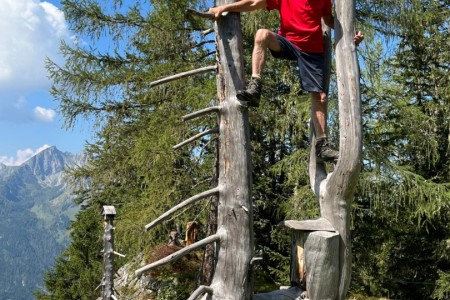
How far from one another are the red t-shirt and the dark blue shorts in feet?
0.14

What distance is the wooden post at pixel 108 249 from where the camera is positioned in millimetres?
7699

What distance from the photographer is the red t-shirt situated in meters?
3.70

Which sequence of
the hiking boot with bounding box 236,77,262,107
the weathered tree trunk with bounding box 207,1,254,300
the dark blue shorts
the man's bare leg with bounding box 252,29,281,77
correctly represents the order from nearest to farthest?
the weathered tree trunk with bounding box 207,1,254,300, the hiking boot with bounding box 236,77,262,107, the man's bare leg with bounding box 252,29,281,77, the dark blue shorts

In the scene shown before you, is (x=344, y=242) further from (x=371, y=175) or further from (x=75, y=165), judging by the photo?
(x=75, y=165)

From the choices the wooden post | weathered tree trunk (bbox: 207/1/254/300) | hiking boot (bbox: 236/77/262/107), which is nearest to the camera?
weathered tree trunk (bbox: 207/1/254/300)

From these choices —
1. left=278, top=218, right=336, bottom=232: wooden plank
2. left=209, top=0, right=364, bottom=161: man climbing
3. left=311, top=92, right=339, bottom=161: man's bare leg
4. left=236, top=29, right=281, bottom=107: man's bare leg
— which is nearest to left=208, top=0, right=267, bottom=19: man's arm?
left=209, top=0, right=364, bottom=161: man climbing

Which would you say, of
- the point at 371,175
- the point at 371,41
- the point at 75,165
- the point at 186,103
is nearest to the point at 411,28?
the point at 371,41

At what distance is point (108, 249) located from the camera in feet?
25.6

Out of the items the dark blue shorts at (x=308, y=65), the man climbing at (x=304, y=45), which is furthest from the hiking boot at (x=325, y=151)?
the dark blue shorts at (x=308, y=65)

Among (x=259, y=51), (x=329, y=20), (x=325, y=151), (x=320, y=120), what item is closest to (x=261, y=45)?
(x=259, y=51)

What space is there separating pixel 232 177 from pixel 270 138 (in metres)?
8.37

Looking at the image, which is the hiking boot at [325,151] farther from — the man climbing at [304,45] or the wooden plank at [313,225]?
the wooden plank at [313,225]

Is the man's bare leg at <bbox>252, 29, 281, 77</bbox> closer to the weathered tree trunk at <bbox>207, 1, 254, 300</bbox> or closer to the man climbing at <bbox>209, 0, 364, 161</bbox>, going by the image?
the man climbing at <bbox>209, 0, 364, 161</bbox>

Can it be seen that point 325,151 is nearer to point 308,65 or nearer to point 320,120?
point 320,120
